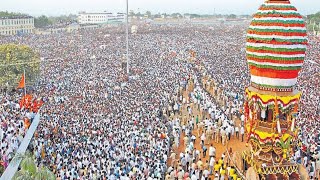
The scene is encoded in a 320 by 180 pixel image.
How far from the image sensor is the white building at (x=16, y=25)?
75562mm

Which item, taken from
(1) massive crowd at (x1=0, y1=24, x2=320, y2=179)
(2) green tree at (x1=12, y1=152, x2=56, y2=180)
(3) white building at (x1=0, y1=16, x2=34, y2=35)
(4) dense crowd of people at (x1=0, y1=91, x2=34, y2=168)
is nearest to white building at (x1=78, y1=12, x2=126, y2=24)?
(3) white building at (x1=0, y1=16, x2=34, y2=35)

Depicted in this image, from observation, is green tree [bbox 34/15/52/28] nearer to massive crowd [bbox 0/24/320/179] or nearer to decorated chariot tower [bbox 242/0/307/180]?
massive crowd [bbox 0/24/320/179]

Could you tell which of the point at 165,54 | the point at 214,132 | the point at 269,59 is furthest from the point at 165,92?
the point at 165,54

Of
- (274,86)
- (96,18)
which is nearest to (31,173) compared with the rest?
(274,86)

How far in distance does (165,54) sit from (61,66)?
1336cm

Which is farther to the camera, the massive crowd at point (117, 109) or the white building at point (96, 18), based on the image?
the white building at point (96, 18)

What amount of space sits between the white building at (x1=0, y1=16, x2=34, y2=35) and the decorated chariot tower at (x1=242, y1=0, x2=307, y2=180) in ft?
233

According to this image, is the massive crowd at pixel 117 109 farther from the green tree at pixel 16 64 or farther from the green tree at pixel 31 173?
the green tree at pixel 31 173

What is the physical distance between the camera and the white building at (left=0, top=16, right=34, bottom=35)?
75.6 m

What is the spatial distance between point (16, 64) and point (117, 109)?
29.3 feet

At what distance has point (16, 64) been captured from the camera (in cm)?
2553

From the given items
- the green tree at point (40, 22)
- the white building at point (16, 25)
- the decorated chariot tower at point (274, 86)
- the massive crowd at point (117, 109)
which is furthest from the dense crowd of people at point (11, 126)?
the green tree at point (40, 22)

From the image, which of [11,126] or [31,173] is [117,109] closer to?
[11,126]

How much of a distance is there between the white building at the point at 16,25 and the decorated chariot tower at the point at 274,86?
7105 centimetres
